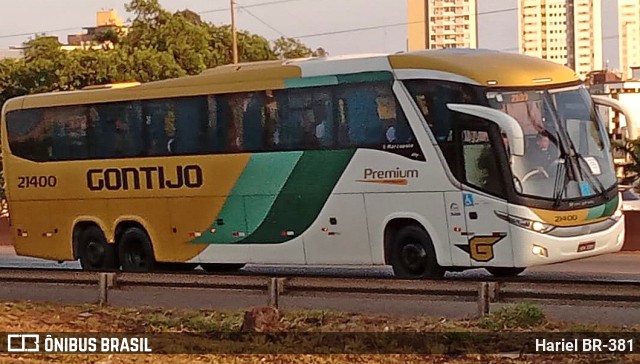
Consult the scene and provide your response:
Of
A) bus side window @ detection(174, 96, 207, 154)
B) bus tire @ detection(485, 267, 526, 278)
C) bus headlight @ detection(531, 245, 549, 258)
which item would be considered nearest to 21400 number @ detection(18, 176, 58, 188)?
bus side window @ detection(174, 96, 207, 154)

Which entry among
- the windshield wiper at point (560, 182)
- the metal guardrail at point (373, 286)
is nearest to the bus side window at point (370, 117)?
the windshield wiper at point (560, 182)

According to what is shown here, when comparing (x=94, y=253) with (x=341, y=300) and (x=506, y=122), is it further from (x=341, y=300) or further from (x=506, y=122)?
(x=506, y=122)

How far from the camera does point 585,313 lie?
15.3 meters

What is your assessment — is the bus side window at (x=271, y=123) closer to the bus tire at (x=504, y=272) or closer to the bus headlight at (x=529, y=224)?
the bus tire at (x=504, y=272)

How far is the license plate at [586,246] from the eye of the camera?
18.7 metres

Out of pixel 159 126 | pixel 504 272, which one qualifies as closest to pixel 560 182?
pixel 504 272

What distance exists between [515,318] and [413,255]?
5.12m

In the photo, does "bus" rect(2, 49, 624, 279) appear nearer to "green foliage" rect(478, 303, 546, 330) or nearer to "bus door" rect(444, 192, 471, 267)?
"bus door" rect(444, 192, 471, 267)

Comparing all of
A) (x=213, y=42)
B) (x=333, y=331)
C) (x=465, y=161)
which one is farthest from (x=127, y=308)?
(x=213, y=42)

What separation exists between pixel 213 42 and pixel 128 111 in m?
44.1

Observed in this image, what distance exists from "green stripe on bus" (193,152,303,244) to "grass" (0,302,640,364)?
430 centimetres

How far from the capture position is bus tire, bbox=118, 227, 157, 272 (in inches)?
917
